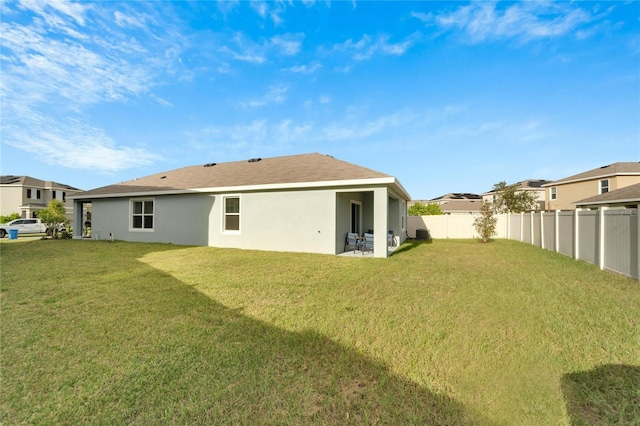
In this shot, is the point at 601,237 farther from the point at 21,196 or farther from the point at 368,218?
the point at 21,196

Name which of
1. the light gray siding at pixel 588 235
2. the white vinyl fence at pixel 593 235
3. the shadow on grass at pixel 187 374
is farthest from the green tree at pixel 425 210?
the shadow on grass at pixel 187 374

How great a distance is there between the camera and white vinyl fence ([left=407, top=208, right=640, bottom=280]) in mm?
6281

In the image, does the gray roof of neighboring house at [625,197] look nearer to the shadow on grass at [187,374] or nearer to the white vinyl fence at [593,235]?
the white vinyl fence at [593,235]

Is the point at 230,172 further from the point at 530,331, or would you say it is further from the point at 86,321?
the point at 530,331

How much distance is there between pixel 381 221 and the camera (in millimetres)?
9938

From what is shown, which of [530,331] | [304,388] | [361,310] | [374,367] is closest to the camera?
[304,388]

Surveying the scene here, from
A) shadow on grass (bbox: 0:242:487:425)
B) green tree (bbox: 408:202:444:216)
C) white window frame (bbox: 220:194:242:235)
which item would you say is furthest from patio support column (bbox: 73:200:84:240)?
green tree (bbox: 408:202:444:216)

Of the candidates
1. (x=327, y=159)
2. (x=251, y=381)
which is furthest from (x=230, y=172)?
(x=251, y=381)

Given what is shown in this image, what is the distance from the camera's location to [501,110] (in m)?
12.6

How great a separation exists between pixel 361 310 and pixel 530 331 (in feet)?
7.70

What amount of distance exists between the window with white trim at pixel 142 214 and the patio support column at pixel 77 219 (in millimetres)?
5200

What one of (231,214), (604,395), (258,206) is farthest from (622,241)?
(231,214)

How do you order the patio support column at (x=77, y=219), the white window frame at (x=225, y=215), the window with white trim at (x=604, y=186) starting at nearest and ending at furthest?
the white window frame at (x=225, y=215), the patio support column at (x=77, y=219), the window with white trim at (x=604, y=186)

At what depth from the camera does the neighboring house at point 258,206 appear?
10578 millimetres
